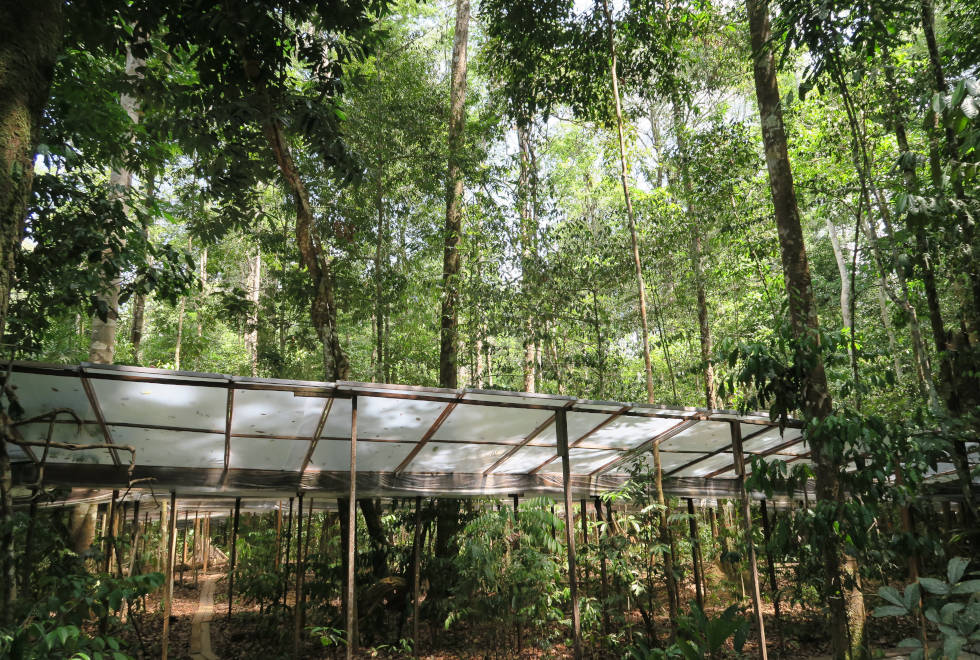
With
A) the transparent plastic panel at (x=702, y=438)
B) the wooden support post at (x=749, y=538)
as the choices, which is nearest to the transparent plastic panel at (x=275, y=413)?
the transparent plastic panel at (x=702, y=438)

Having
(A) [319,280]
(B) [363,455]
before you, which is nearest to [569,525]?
(B) [363,455]

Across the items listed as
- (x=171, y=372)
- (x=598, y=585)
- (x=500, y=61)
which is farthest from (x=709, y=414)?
(x=598, y=585)

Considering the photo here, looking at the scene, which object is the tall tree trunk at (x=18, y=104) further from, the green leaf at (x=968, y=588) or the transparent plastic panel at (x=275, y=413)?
the green leaf at (x=968, y=588)

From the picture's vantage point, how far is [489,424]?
19.4ft

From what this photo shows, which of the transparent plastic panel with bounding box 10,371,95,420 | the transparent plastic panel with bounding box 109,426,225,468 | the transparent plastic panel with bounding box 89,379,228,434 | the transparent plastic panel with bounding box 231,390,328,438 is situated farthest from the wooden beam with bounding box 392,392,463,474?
the transparent plastic panel with bounding box 10,371,95,420

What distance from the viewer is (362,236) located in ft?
35.4

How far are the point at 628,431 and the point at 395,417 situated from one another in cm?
269

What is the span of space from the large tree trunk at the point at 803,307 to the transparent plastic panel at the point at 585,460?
2.57 metres

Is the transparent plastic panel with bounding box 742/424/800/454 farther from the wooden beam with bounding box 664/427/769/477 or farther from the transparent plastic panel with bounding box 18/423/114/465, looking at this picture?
the transparent plastic panel with bounding box 18/423/114/465

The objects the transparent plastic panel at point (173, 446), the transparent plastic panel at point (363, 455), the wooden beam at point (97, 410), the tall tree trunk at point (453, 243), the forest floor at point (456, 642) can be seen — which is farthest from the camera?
the tall tree trunk at point (453, 243)

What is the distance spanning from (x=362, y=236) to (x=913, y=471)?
8.85 meters

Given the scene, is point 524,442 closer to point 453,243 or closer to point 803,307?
point 803,307

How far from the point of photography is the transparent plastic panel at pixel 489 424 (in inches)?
219

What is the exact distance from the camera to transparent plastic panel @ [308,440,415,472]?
6.16 meters
